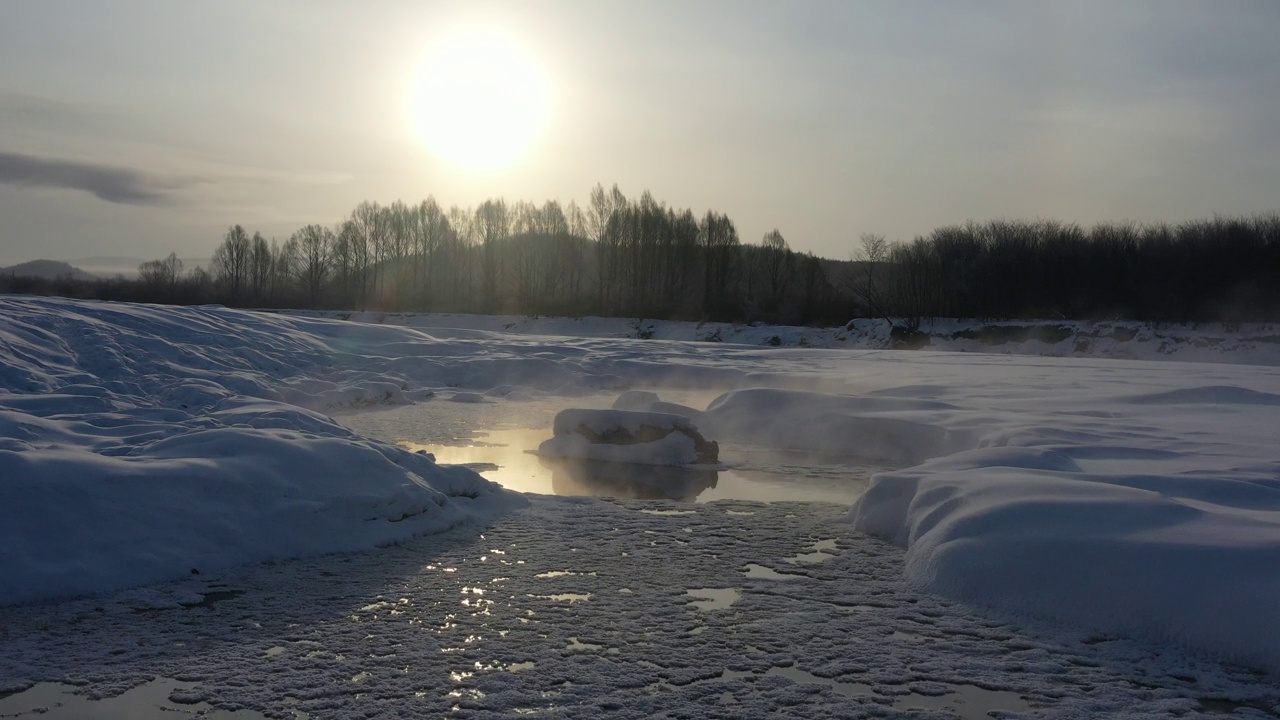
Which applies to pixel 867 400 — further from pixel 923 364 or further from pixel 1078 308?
pixel 1078 308

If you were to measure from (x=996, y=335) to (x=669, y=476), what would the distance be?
30.1 metres

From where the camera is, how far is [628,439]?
9922 millimetres

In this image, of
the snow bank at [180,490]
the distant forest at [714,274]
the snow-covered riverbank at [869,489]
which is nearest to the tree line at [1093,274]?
the distant forest at [714,274]

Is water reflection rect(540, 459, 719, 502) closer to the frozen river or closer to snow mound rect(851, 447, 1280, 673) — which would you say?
the frozen river

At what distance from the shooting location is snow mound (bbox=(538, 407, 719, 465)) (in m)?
9.62

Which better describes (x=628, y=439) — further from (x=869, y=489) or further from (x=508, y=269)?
(x=508, y=269)

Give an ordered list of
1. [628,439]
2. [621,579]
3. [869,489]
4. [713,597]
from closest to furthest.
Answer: [713,597] < [621,579] < [869,489] < [628,439]

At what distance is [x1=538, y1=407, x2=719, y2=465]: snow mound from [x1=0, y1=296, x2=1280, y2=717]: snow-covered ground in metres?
2.43

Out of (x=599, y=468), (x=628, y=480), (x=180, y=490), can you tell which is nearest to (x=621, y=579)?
(x=180, y=490)

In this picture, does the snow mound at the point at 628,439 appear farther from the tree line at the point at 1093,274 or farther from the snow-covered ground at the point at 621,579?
the tree line at the point at 1093,274

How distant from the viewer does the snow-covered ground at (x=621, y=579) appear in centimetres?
362

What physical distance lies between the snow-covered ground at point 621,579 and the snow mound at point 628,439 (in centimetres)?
243

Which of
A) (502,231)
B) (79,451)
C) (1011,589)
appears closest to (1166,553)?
(1011,589)

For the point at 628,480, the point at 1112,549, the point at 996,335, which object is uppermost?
the point at 996,335
